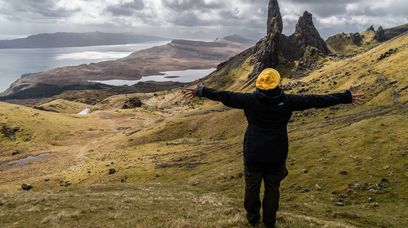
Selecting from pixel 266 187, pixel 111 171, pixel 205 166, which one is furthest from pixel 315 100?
pixel 111 171

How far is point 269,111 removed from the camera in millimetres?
14711

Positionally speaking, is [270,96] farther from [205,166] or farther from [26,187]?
[26,187]

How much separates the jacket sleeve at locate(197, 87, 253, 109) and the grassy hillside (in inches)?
210

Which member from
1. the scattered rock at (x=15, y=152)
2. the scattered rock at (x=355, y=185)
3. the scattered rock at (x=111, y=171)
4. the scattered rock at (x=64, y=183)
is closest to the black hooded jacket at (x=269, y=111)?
the scattered rock at (x=355, y=185)

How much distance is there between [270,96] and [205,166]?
5510cm

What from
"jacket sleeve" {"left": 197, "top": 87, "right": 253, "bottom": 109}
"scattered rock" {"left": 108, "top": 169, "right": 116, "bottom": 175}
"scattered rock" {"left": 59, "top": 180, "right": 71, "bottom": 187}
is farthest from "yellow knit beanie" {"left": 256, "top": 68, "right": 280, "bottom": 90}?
"scattered rock" {"left": 59, "top": 180, "right": 71, "bottom": 187}

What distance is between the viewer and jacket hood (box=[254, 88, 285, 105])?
14.7 m

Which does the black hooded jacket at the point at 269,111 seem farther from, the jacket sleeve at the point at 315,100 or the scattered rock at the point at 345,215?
the scattered rock at the point at 345,215

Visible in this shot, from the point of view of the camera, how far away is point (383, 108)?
72750mm

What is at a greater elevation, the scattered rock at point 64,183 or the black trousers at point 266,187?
the black trousers at point 266,187

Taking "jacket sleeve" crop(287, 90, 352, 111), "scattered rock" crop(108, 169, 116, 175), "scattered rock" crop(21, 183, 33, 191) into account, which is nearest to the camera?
"jacket sleeve" crop(287, 90, 352, 111)

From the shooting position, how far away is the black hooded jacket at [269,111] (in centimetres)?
1474

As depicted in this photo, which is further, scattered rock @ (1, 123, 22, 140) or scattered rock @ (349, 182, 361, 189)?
scattered rock @ (1, 123, 22, 140)

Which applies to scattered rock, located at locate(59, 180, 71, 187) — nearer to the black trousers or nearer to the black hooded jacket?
the black trousers
